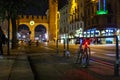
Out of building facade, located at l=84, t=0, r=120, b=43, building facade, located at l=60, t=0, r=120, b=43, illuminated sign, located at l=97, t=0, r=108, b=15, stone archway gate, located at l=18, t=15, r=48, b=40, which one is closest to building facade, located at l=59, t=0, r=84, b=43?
building facade, located at l=60, t=0, r=120, b=43

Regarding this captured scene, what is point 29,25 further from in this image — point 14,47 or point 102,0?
point 14,47

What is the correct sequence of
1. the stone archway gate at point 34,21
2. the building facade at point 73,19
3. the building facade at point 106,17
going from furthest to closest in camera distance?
the stone archway gate at point 34,21, the building facade at point 73,19, the building facade at point 106,17

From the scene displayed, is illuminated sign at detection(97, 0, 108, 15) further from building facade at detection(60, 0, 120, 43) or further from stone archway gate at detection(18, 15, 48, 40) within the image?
stone archway gate at detection(18, 15, 48, 40)

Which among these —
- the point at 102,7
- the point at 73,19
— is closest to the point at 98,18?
the point at 102,7

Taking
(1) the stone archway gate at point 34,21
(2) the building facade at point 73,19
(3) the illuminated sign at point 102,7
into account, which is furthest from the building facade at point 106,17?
(1) the stone archway gate at point 34,21

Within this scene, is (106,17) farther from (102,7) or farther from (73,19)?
(73,19)

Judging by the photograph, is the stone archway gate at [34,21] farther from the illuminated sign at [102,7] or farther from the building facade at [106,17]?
the illuminated sign at [102,7]

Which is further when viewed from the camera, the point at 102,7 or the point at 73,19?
the point at 73,19

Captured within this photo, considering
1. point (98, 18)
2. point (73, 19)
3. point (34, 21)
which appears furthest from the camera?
point (34, 21)

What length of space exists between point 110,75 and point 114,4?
76152 millimetres

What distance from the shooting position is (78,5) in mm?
108875

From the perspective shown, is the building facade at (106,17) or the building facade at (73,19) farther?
the building facade at (73,19)

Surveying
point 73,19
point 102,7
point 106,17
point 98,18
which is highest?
point 102,7

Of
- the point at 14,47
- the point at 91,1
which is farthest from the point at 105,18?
the point at 14,47
